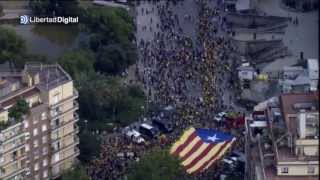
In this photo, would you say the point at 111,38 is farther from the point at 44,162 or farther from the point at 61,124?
the point at 44,162

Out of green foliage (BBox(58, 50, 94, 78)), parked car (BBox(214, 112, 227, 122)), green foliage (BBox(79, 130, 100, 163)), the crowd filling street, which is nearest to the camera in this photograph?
green foliage (BBox(79, 130, 100, 163))

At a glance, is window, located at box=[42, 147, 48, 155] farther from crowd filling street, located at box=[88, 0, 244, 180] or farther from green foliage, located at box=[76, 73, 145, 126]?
green foliage, located at box=[76, 73, 145, 126]

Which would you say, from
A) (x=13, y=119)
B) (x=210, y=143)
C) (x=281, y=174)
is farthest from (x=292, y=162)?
(x=13, y=119)

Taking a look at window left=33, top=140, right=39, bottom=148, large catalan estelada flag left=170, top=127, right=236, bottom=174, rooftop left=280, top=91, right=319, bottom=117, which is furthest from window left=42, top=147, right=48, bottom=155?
rooftop left=280, top=91, right=319, bottom=117

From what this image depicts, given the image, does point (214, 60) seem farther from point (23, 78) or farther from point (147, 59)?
point (23, 78)

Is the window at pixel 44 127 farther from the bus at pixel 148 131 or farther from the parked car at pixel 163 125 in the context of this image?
the parked car at pixel 163 125

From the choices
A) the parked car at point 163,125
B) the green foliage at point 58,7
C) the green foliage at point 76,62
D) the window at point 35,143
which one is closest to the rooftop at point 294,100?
the window at point 35,143

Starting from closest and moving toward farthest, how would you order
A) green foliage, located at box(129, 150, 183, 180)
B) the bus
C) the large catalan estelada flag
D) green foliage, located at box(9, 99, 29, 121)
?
green foliage, located at box(129, 150, 183, 180)
the large catalan estelada flag
green foliage, located at box(9, 99, 29, 121)
the bus
